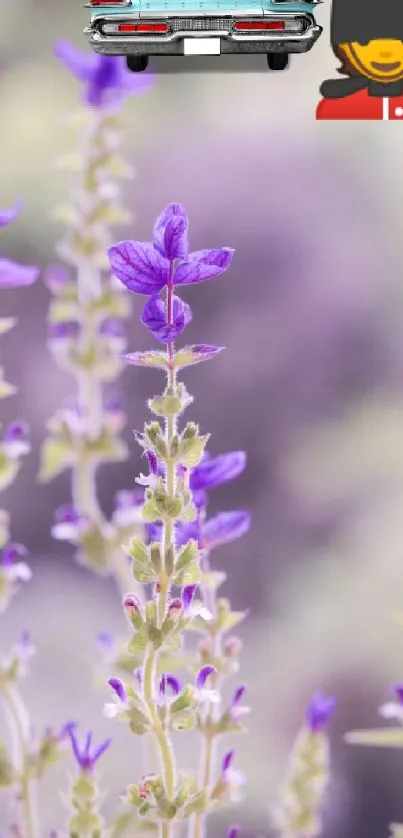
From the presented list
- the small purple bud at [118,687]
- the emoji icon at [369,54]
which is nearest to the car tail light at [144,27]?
the emoji icon at [369,54]

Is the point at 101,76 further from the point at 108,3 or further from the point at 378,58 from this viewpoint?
the point at 378,58

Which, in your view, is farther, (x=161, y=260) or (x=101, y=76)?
Result: (x=101, y=76)

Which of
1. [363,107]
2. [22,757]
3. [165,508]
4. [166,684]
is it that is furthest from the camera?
[363,107]

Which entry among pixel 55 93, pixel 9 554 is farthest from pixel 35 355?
pixel 9 554

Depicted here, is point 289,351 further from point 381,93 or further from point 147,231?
point 381,93

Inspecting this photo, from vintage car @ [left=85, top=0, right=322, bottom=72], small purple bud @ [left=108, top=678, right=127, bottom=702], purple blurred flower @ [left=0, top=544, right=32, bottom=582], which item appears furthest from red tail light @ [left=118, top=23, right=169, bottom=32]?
small purple bud @ [left=108, top=678, right=127, bottom=702]

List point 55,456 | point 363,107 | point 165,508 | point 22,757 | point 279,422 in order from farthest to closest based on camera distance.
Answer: point 279,422
point 363,107
point 55,456
point 22,757
point 165,508

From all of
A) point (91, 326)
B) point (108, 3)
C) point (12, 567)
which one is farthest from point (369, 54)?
point (12, 567)
